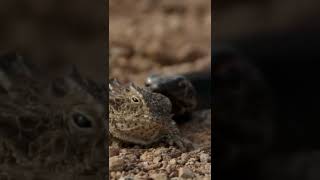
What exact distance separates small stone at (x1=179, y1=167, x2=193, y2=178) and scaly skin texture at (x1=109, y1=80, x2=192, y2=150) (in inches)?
9.6

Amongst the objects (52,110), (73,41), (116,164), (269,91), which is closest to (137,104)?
(116,164)

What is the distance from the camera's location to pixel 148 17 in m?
4.34

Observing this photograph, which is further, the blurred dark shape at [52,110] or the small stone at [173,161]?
the small stone at [173,161]

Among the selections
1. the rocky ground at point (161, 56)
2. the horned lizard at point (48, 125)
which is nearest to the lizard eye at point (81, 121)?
the horned lizard at point (48, 125)

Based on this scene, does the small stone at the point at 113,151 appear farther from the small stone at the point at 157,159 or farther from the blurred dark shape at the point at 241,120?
the blurred dark shape at the point at 241,120

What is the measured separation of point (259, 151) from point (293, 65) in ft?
0.46

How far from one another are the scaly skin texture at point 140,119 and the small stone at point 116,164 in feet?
0.64

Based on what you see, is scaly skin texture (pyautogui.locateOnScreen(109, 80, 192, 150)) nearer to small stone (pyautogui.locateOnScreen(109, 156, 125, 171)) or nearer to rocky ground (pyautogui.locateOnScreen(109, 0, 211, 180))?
rocky ground (pyautogui.locateOnScreen(109, 0, 211, 180))

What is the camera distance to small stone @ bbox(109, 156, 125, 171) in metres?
1.47

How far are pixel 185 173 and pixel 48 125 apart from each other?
36 centimetres

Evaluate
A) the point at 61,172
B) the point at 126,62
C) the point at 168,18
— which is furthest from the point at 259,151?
the point at 168,18

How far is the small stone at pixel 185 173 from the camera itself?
1.46m

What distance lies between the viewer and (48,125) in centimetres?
128

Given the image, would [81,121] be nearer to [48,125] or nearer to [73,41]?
[48,125]
